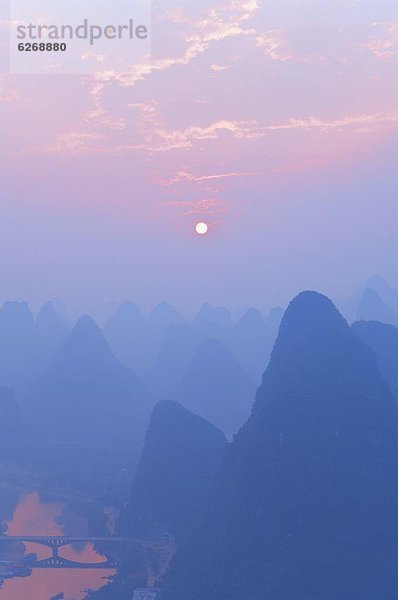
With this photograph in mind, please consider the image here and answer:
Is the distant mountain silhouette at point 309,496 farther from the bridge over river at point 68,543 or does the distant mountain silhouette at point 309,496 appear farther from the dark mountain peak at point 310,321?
the bridge over river at point 68,543

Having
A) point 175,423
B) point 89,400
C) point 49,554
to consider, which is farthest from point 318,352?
point 89,400

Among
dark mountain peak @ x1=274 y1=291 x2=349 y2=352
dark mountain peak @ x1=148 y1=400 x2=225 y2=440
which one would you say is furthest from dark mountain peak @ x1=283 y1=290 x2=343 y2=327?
dark mountain peak @ x1=148 y1=400 x2=225 y2=440

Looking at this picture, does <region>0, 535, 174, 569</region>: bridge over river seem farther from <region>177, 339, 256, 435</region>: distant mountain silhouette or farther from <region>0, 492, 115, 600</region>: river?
<region>177, 339, 256, 435</region>: distant mountain silhouette

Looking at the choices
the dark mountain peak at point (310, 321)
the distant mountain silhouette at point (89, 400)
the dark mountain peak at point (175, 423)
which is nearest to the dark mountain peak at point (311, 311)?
the dark mountain peak at point (310, 321)

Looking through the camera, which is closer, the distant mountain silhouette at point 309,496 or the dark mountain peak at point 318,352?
the distant mountain silhouette at point 309,496

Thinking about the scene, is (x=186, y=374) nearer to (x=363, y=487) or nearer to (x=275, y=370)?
(x=275, y=370)

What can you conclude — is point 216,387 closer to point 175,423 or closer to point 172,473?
point 175,423

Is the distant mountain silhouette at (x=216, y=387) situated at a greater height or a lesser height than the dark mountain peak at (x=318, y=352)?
greater
